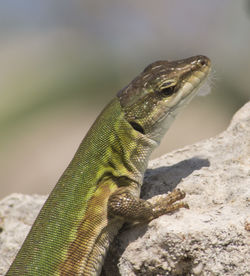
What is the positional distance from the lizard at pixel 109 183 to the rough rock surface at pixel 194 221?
0.20 m

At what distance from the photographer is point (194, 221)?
504cm

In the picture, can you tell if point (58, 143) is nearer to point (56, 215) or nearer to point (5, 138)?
point (5, 138)

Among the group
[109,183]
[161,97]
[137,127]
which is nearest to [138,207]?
[109,183]

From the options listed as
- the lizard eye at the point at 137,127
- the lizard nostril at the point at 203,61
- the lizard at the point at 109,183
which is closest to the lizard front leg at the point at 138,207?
the lizard at the point at 109,183

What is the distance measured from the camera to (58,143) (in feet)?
56.6

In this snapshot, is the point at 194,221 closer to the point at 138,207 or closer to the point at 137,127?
the point at 138,207

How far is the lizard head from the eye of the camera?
5828mm

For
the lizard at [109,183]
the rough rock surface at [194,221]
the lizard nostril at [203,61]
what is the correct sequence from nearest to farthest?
the rough rock surface at [194,221] → the lizard at [109,183] → the lizard nostril at [203,61]

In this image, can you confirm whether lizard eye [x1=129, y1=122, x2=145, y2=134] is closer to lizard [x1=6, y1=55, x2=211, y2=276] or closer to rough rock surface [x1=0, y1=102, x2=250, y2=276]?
lizard [x1=6, y1=55, x2=211, y2=276]

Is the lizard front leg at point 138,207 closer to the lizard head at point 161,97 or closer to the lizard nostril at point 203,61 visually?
the lizard head at point 161,97

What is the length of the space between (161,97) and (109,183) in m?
1.09

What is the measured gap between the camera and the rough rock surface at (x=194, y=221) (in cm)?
478

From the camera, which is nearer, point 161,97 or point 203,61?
point 161,97

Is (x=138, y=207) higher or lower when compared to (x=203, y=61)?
lower
